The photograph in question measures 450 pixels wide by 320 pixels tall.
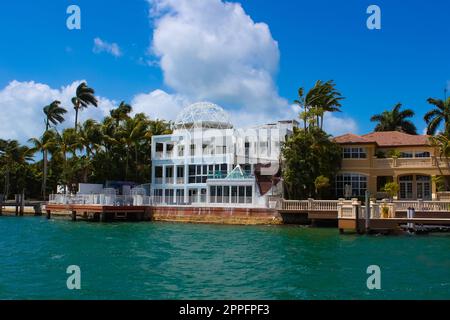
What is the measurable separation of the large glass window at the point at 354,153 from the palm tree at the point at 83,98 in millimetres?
41231

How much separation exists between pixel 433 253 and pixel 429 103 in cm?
3602

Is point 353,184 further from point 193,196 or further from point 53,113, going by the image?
point 53,113

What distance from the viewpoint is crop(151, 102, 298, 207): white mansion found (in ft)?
165

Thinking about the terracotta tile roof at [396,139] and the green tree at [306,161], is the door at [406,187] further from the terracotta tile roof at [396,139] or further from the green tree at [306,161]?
the green tree at [306,161]

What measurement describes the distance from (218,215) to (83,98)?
119 feet

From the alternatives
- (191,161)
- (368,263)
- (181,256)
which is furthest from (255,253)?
(191,161)

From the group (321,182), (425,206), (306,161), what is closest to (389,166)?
(321,182)

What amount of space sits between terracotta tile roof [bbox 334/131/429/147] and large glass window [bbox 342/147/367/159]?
0.95 metres

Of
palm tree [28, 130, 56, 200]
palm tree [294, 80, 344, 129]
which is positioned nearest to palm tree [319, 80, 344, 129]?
palm tree [294, 80, 344, 129]

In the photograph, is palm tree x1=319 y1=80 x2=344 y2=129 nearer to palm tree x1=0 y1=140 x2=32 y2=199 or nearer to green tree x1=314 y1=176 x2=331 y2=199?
green tree x1=314 y1=176 x2=331 y2=199

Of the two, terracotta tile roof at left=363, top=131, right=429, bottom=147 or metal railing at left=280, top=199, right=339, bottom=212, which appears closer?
metal railing at left=280, top=199, right=339, bottom=212

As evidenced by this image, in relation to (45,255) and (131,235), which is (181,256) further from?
(131,235)

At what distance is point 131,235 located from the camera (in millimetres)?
35688

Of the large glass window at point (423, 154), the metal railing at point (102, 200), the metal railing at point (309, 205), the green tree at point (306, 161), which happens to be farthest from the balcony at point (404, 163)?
the metal railing at point (102, 200)
